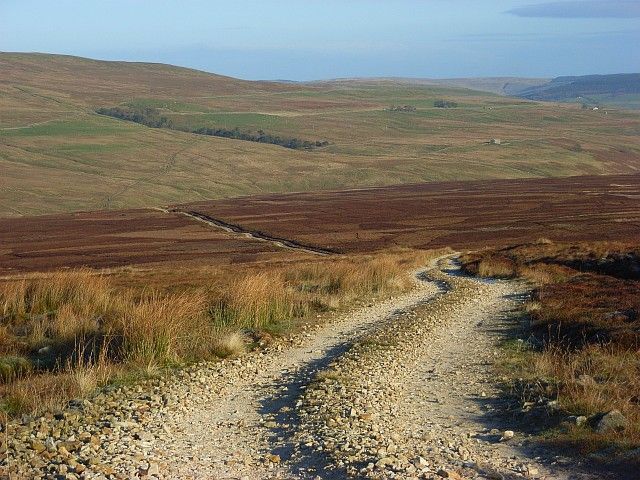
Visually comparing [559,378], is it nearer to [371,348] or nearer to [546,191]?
[371,348]

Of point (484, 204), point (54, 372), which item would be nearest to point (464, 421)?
point (54, 372)

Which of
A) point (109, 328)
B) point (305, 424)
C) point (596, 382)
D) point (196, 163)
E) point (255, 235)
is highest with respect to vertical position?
point (596, 382)

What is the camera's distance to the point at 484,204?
342 ft

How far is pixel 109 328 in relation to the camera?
13.2 m

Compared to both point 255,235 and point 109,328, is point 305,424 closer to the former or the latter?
point 109,328

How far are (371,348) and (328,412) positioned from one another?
3.89 metres

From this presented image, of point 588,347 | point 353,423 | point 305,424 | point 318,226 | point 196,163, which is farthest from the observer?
point 196,163

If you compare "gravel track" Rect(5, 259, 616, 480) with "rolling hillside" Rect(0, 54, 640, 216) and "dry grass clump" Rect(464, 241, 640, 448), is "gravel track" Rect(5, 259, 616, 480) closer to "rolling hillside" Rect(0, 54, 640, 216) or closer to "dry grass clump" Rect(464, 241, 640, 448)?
"dry grass clump" Rect(464, 241, 640, 448)

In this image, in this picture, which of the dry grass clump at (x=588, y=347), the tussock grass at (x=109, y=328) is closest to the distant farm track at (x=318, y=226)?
the dry grass clump at (x=588, y=347)

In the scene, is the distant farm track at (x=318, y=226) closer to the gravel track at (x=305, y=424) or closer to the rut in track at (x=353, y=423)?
the rut in track at (x=353, y=423)

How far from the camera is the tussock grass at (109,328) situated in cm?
1109

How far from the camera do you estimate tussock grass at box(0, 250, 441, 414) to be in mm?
11086

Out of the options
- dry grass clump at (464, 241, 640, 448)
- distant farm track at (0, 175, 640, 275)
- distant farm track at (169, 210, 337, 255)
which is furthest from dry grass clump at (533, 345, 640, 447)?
distant farm track at (169, 210, 337, 255)

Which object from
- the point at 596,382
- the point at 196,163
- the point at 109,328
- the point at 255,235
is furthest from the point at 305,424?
the point at 196,163
